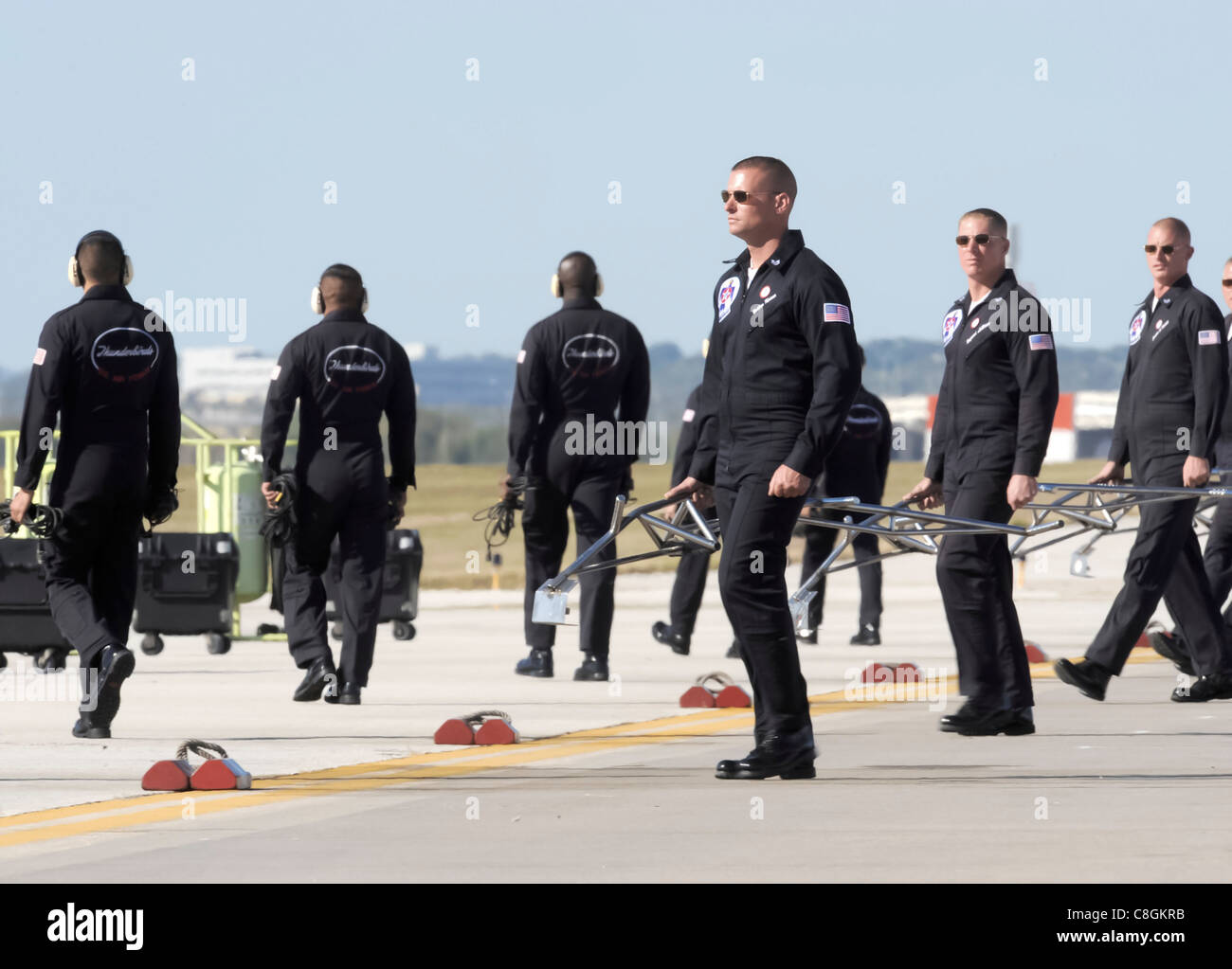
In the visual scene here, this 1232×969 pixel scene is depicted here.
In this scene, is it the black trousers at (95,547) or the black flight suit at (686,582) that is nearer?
the black trousers at (95,547)

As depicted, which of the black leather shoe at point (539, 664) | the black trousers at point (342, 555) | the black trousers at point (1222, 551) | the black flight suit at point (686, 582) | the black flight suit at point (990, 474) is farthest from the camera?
the black flight suit at point (686, 582)

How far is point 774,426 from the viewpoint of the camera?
325 inches

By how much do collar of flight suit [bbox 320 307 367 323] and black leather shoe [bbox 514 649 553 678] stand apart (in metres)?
2.67

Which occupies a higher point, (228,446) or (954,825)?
(228,446)

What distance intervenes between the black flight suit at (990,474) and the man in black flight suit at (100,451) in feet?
10.9

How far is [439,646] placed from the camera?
1725cm

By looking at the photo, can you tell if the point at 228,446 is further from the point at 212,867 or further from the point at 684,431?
the point at 212,867

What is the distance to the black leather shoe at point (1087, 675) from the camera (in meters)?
11.1

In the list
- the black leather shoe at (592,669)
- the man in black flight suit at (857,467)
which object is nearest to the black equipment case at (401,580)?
the man in black flight suit at (857,467)

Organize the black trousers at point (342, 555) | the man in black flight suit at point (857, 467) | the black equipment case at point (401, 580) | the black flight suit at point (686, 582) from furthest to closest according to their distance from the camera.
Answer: the black equipment case at point (401, 580)
the man in black flight suit at point (857, 467)
the black flight suit at point (686, 582)
the black trousers at point (342, 555)

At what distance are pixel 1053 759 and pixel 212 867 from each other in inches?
151

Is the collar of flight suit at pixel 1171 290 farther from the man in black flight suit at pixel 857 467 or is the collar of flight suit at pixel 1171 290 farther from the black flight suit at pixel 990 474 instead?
the man in black flight suit at pixel 857 467
